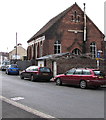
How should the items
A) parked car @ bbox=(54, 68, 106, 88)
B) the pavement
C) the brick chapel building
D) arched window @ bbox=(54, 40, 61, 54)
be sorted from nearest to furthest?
1. the pavement
2. parked car @ bbox=(54, 68, 106, 88)
3. the brick chapel building
4. arched window @ bbox=(54, 40, 61, 54)

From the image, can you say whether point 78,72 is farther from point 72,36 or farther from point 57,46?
point 72,36

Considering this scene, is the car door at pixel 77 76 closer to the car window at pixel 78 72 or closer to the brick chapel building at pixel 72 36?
the car window at pixel 78 72

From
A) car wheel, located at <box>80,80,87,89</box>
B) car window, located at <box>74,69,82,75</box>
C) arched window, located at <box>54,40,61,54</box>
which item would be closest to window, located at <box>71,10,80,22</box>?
arched window, located at <box>54,40,61,54</box>

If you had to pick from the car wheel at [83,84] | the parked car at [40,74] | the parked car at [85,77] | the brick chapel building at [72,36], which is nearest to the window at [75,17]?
the brick chapel building at [72,36]

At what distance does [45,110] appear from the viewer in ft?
24.8

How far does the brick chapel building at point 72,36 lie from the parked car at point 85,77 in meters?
21.6

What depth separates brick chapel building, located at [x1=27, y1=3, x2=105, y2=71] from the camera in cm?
3781

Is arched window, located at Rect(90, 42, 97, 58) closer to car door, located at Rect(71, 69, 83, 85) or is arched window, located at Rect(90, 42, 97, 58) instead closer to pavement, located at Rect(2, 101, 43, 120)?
car door, located at Rect(71, 69, 83, 85)

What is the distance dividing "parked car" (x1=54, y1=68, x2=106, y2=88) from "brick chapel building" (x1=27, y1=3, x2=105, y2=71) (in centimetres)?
2161

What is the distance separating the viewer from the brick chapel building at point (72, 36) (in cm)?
3781

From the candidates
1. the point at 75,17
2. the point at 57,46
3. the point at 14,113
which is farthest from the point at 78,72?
the point at 75,17

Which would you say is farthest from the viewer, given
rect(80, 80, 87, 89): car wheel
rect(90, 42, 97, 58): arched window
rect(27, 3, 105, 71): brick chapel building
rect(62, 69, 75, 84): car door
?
rect(90, 42, 97, 58): arched window

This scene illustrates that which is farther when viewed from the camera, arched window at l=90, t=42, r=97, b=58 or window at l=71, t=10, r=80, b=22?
arched window at l=90, t=42, r=97, b=58

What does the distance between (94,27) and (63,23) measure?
633cm
